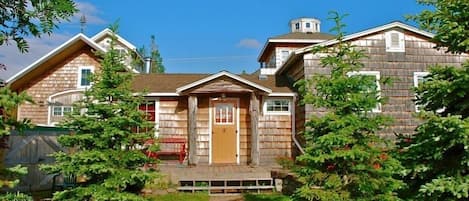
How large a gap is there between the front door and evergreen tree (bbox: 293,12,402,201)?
7.30 m

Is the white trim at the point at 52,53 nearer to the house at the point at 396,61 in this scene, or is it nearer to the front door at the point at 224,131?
the front door at the point at 224,131

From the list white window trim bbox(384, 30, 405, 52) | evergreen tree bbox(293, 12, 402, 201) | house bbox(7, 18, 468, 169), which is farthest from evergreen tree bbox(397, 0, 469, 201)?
white window trim bbox(384, 30, 405, 52)

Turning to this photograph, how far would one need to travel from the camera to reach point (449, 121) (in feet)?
13.9

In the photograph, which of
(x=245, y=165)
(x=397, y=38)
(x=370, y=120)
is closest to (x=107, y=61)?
(x=370, y=120)

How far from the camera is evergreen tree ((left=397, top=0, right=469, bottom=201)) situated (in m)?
4.37

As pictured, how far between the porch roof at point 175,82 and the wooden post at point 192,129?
2.19ft

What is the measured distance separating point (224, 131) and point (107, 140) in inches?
260

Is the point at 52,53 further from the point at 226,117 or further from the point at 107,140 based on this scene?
the point at 107,140

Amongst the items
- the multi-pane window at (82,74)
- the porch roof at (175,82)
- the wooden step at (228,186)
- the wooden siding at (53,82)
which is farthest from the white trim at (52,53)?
the wooden step at (228,186)

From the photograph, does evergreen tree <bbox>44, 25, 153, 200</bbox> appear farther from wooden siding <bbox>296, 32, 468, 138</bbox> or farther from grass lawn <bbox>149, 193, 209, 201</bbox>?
wooden siding <bbox>296, 32, 468, 138</bbox>

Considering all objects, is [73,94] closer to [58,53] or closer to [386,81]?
[58,53]

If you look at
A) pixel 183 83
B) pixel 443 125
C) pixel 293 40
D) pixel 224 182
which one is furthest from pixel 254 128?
pixel 293 40

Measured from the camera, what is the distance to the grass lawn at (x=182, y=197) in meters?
8.22

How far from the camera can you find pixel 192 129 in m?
12.3
